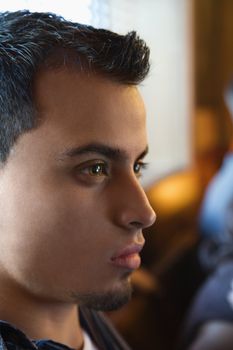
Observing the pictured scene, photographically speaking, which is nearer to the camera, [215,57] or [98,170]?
Answer: [98,170]

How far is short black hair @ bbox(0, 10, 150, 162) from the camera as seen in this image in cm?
56

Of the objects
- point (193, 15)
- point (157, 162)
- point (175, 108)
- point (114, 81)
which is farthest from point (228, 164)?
point (114, 81)

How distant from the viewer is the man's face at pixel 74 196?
1.87ft

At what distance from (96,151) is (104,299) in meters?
0.18

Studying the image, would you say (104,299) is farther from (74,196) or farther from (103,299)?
(74,196)

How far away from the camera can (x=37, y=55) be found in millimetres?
562

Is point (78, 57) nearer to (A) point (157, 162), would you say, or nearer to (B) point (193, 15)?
(A) point (157, 162)

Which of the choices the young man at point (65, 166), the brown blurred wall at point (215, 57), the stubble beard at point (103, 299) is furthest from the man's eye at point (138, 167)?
the brown blurred wall at point (215, 57)

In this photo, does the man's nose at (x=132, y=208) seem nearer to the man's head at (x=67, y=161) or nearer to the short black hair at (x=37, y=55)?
the man's head at (x=67, y=161)

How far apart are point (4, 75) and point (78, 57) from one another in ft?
0.28

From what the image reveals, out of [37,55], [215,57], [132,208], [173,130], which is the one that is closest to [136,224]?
[132,208]

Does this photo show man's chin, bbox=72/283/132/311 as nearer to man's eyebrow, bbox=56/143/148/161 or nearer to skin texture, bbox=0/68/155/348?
skin texture, bbox=0/68/155/348

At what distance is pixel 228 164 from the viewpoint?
1.72 meters

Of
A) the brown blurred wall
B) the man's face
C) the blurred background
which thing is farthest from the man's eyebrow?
the brown blurred wall
